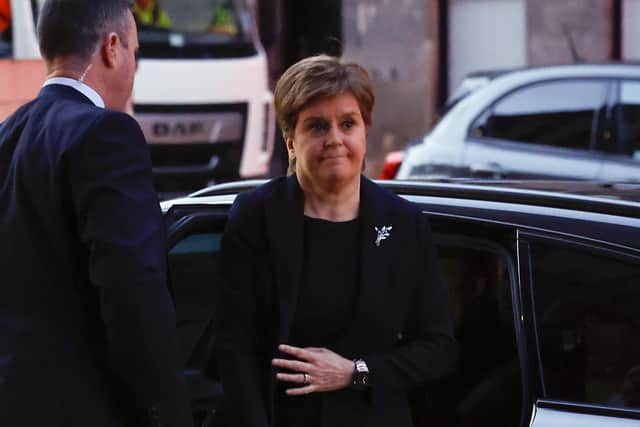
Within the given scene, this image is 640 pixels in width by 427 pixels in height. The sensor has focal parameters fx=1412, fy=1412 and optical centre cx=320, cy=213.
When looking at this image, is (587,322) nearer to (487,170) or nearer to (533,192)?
(533,192)

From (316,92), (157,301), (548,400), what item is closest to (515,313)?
(548,400)

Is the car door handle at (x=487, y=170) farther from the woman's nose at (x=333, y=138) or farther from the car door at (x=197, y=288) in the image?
the woman's nose at (x=333, y=138)

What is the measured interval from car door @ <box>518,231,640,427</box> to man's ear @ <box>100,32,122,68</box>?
40.2 inches

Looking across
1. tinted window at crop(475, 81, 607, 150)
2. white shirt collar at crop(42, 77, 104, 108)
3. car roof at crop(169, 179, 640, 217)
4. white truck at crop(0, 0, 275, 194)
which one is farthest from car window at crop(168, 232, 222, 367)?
white truck at crop(0, 0, 275, 194)

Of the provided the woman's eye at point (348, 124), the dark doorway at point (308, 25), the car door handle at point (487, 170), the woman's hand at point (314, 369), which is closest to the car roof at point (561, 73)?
the car door handle at point (487, 170)

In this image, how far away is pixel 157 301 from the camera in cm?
276

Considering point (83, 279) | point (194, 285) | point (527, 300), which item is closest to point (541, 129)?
point (194, 285)

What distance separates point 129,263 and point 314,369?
521mm

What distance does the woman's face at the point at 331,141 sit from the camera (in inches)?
124

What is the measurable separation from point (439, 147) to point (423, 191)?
4.35 meters

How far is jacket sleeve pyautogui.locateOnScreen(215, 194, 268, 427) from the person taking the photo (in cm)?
306

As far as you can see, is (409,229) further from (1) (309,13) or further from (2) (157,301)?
(1) (309,13)

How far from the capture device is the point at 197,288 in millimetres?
4145

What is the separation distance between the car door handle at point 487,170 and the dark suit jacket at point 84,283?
484 centimetres
